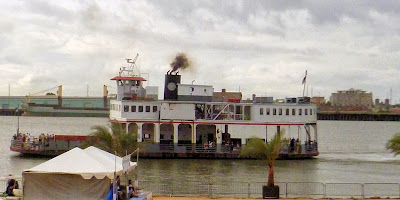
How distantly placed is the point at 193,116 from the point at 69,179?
30.4 meters

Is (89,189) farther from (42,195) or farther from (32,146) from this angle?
(32,146)

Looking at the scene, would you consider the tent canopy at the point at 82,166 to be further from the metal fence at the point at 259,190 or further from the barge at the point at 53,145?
the barge at the point at 53,145

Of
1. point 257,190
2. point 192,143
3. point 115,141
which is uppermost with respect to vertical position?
point 115,141

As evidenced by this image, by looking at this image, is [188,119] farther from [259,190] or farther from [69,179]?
[69,179]

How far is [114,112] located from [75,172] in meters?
34.8

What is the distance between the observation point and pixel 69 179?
69.9ft

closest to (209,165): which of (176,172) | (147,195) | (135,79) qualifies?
(176,172)

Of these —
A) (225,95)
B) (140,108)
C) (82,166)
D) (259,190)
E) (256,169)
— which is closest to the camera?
(82,166)

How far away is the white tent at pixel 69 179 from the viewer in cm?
2084

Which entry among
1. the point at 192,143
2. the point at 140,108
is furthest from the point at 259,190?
the point at 140,108

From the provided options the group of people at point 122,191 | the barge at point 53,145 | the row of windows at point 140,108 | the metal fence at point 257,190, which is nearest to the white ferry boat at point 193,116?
the row of windows at point 140,108

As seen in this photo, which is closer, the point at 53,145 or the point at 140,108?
the point at 53,145

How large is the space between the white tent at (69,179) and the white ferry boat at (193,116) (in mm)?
27862

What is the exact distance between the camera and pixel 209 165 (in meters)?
46.6
